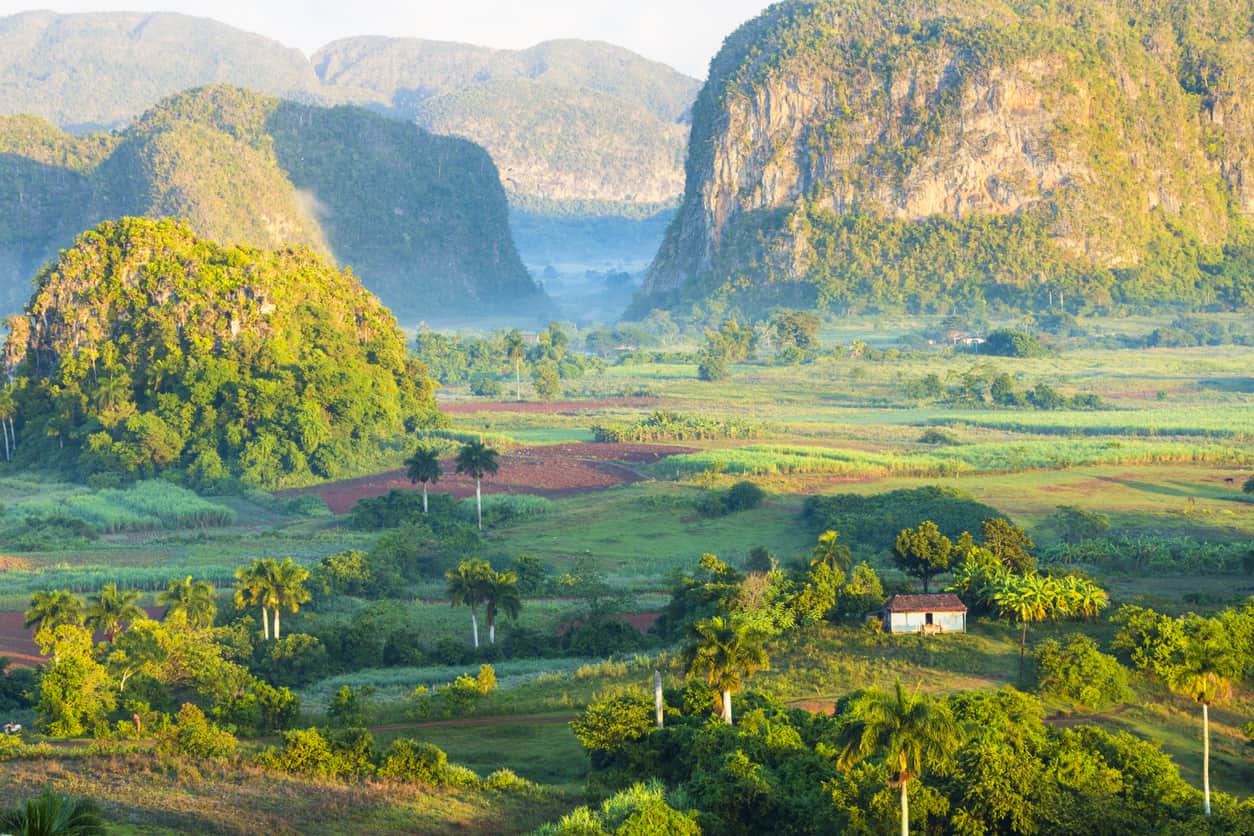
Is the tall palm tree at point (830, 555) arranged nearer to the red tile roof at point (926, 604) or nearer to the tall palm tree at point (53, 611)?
the red tile roof at point (926, 604)

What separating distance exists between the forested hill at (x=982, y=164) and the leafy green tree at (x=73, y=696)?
13481 centimetres

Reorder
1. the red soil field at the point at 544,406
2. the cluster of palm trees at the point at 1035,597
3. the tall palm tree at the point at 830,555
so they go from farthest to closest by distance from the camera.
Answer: the red soil field at the point at 544,406, the tall palm tree at the point at 830,555, the cluster of palm trees at the point at 1035,597

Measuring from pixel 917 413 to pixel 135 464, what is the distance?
52891 millimetres

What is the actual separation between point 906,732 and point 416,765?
11.4 m

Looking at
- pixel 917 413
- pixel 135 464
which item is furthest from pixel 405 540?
pixel 917 413

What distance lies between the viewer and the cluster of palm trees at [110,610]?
144ft

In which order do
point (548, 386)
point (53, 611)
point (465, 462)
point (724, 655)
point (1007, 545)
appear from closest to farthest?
point (724, 655) → point (53, 611) → point (1007, 545) → point (465, 462) → point (548, 386)

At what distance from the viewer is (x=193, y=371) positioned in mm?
86375

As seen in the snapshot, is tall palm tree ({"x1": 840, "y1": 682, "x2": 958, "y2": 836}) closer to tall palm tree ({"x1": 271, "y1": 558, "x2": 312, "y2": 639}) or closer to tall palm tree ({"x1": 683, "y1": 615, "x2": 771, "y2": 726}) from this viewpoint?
tall palm tree ({"x1": 683, "y1": 615, "x2": 771, "y2": 726})

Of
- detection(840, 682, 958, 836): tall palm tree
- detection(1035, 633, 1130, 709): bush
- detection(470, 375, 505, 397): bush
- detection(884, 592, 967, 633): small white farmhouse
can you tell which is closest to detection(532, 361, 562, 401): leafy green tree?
detection(470, 375, 505, 397): bush

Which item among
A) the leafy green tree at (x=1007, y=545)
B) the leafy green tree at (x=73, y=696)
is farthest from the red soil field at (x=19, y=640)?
the leafy green tree at (x=1007, y=545)

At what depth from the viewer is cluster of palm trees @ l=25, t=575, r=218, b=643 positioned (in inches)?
1726

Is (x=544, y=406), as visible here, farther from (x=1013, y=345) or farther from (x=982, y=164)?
(x=982, y=164)

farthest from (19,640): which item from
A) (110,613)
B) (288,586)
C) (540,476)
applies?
(540,476)
